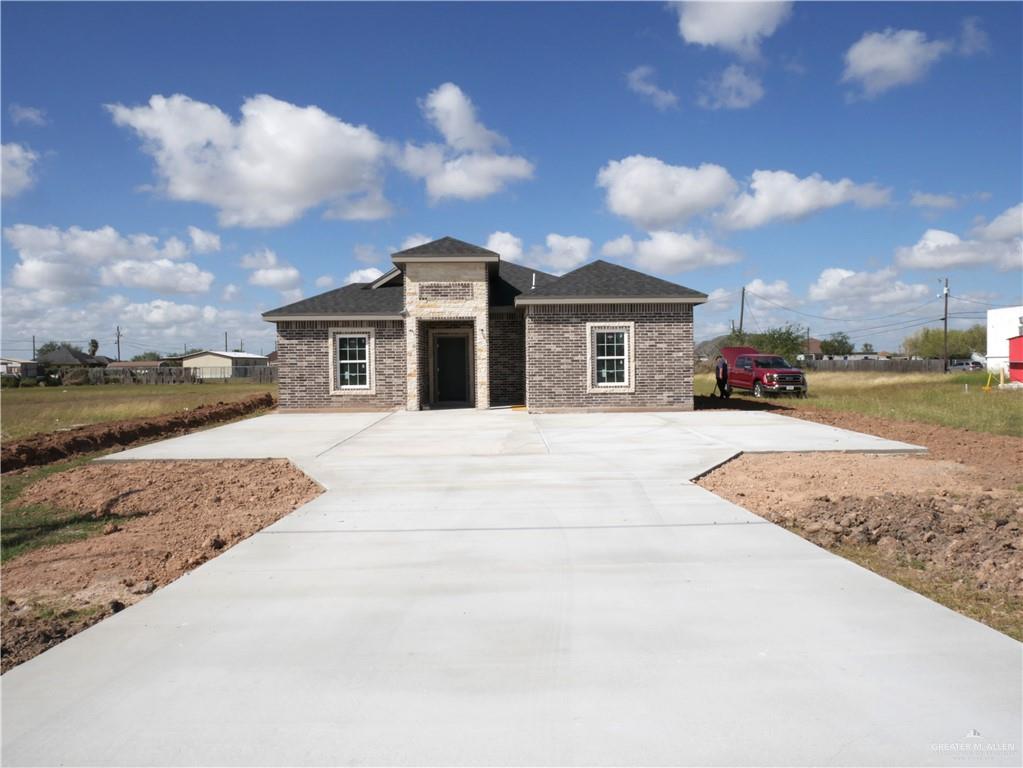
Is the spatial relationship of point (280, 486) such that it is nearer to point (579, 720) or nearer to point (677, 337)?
point (579, 720)

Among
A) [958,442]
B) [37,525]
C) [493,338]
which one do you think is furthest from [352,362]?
[958,442]

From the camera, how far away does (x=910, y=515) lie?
698 cm

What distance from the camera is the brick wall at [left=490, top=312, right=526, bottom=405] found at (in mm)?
22234

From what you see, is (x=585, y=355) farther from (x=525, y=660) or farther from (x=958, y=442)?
(x=525, y=660)

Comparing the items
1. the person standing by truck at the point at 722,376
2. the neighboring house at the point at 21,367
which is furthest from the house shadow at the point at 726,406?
the neighboring house at the point at 21,367

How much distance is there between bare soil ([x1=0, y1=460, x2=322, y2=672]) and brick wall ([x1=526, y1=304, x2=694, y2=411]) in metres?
10.1

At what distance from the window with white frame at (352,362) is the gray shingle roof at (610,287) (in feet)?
18.4

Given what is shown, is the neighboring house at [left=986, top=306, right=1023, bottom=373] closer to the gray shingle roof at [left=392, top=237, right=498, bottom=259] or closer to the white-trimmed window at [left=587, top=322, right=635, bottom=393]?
the white-trimmed window at [left=587, top=322, right=635, bottom=393]

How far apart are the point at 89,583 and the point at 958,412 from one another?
852 inches

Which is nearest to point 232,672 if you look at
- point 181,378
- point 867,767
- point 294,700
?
point 294,700

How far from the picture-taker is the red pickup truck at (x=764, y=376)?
28.3m

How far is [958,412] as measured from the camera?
19.9 meters

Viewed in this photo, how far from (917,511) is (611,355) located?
529 inches

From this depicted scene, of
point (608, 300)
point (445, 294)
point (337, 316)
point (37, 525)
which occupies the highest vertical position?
point (445, 294)
